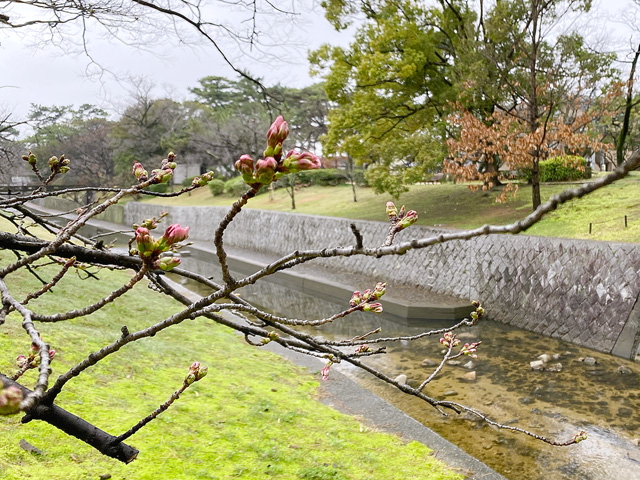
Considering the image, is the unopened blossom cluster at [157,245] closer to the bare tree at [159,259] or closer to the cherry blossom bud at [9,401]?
the bare tree at [159,259]

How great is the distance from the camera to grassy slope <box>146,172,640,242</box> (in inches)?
401

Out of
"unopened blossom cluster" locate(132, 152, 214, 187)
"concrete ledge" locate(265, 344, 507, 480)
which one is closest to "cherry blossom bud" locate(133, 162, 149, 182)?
"unopened blossom cluster" locate(132, 152, 214, 187)

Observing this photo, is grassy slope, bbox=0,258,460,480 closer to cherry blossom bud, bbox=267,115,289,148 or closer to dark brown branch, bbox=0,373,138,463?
dark brown branch, bbox=0,373,138,463

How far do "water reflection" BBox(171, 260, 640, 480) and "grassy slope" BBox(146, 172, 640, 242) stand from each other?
2.79 metres

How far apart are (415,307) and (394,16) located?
9.17 m

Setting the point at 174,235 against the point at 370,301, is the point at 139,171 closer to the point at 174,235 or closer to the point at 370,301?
the point at 174,235

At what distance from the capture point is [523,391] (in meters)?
6.41

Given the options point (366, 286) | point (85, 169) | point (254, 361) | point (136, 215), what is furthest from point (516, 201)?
point (85, 169)

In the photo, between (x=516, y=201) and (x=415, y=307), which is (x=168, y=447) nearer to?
(x=415, y=307)

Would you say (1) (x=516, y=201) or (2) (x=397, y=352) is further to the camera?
(1) (x=516, y=201)

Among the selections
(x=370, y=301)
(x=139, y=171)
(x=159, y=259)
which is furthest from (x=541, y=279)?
(x=159, y=259)

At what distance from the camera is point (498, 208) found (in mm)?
14094

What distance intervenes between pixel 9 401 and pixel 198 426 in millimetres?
3311

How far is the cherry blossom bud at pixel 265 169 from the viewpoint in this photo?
684mm
